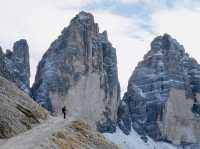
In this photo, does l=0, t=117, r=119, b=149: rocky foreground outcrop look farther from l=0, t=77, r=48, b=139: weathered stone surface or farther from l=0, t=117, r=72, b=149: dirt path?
l=0, t=77, r=48, b=139: weathered stone surface

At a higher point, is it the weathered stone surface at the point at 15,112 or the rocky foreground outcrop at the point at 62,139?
the weathered stone surface at the point at 15,112

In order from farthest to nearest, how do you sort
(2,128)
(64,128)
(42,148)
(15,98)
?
(15,98) < (2,128) < (64,128) < (42,148)

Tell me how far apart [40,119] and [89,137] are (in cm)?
1033

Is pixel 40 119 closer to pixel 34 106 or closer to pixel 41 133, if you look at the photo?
pixel 34 106

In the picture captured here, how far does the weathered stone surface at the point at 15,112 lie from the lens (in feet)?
148

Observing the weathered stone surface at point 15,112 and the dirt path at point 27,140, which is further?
the weathered stone surface at point 15,112

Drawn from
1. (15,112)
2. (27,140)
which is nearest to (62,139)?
(27,140)

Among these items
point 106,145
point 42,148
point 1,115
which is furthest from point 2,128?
point 42,148

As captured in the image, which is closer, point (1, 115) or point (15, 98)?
point (1, 115)

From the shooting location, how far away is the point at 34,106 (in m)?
53.1

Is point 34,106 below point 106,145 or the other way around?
the other way around

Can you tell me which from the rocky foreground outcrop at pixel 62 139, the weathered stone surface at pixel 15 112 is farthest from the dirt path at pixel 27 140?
the weathered stone surface at pixel 15 112

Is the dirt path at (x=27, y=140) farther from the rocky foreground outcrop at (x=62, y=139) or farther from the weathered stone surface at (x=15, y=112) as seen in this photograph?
the weathered stone surface at (x=15, y=112)

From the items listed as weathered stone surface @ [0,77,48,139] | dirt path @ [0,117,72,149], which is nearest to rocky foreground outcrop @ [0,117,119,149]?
dirt path @ [0,117,72,149]
